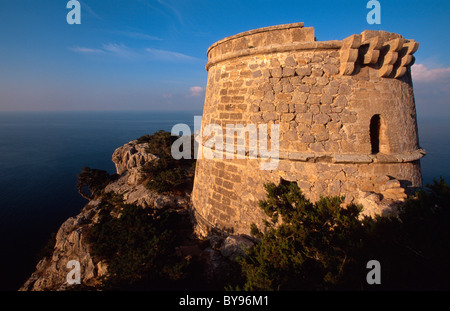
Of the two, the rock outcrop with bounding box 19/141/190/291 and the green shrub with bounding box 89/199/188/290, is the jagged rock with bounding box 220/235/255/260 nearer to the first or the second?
the green shrub with bounding box 89/199/188/290

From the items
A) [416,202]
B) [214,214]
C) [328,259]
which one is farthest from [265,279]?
[214,214]

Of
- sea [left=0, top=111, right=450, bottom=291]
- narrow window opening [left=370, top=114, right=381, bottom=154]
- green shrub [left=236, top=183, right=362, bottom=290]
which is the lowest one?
sea [left=0, top=111, right=450, bottom=291]

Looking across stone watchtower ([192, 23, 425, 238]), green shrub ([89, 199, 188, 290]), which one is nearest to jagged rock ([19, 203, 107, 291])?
green shrub ([89, 199, 188, 290])

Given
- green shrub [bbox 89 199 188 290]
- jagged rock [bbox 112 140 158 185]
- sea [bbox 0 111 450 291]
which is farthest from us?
sea [bbox 0 111 450 291]

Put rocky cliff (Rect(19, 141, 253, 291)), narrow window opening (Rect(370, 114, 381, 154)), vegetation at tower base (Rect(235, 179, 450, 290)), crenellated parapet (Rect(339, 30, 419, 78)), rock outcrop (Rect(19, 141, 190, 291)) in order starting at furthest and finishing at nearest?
rock outcrop (Rect(19, 141, 190, 291)), rocky cliff (Rect(19, 141, 253, 291)), narrow window opening (Rect(370, 114, 381, 154)), crenellated parapet (Rect(339, 30, 419, 78)), vegetation at tower base (Rect(235, 179, 450, 290))

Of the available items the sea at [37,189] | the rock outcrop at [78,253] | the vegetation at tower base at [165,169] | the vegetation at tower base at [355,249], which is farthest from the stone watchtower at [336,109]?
the sea at [37,189]

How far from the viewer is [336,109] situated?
470cm

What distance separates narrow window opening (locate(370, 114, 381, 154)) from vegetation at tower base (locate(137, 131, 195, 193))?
8.08 m

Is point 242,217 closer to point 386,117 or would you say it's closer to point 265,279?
point 265,279

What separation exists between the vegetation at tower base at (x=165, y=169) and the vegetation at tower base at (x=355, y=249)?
6921 mm

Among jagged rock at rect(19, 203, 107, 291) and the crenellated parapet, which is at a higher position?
the crenellated parapet

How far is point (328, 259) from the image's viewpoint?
3258 mm

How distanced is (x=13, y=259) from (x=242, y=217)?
24.6 m

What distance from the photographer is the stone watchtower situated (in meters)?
4.56
